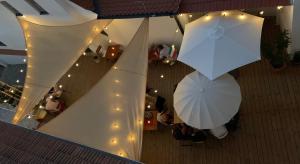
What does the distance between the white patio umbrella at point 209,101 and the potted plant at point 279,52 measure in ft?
6.40

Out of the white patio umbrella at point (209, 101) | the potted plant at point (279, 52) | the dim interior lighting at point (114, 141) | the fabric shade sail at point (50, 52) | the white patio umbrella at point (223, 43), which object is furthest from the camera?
the fabric shade sail at point (50, 52)

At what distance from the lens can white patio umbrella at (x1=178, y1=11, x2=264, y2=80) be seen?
10930 millimetres

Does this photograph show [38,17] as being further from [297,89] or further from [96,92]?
[297,89]

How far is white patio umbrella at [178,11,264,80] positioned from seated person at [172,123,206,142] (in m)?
2.13

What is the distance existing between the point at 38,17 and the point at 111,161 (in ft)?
28.6

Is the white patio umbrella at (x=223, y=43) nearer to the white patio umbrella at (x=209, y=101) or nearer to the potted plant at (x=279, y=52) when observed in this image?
the white patio umbrella at (x=209, y=101)

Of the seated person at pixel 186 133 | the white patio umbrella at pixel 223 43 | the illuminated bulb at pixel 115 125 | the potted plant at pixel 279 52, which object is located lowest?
the seated person at pixel 186 133

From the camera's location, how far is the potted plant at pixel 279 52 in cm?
1182

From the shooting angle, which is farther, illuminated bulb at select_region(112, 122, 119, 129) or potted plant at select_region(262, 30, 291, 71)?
potted plant at select_region(262, 30, 291, 71)

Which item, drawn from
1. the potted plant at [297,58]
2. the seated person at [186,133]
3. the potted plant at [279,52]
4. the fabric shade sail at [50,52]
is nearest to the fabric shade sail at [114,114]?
the fabric shade sail at [50,52]

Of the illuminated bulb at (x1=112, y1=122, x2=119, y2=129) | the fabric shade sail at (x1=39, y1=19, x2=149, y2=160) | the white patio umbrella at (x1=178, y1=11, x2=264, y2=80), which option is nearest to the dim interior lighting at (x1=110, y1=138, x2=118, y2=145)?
the fabric shade sail at (x1=39, y1=19, x2=149, y2=160)

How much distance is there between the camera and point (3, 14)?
12.8 m

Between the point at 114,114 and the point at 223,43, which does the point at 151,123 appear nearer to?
the point at 114,114

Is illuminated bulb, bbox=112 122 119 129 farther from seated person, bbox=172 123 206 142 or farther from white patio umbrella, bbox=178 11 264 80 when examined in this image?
white patio umbrella, bbox=178 11 264 80
